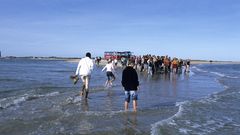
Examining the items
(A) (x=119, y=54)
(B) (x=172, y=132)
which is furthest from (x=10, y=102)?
(A) (x=119, y=54)

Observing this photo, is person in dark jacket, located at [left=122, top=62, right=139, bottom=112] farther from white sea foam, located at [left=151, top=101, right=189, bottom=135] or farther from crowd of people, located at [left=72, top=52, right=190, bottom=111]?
white sea foam, located at [left=151, top=101, right=189, bottom=135]

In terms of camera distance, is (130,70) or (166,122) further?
(130,70)

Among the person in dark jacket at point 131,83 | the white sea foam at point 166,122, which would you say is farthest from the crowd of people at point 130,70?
the white sea foam at point 166,122

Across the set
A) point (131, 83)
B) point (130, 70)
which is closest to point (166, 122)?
point (131, 83)

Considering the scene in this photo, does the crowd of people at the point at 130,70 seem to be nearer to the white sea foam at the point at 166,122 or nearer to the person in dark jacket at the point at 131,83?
the person in dark jacket at the point at 131,83

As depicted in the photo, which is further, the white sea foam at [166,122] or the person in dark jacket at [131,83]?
the person in dark jacket at [131,83]

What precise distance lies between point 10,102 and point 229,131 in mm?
8574

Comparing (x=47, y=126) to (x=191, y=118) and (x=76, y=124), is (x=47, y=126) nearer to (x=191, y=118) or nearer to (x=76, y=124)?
(x=76, y=124)

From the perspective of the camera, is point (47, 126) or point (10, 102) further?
point (10, 102)

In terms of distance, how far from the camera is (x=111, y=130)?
393 inches

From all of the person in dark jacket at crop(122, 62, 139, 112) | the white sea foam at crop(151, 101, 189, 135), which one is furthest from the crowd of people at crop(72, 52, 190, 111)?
the white sea foam at crop(151, 101, 189, 135)

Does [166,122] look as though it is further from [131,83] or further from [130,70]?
[130,70]

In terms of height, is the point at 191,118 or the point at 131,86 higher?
the point at 131,86

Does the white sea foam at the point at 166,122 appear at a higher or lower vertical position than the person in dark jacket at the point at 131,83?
lower
